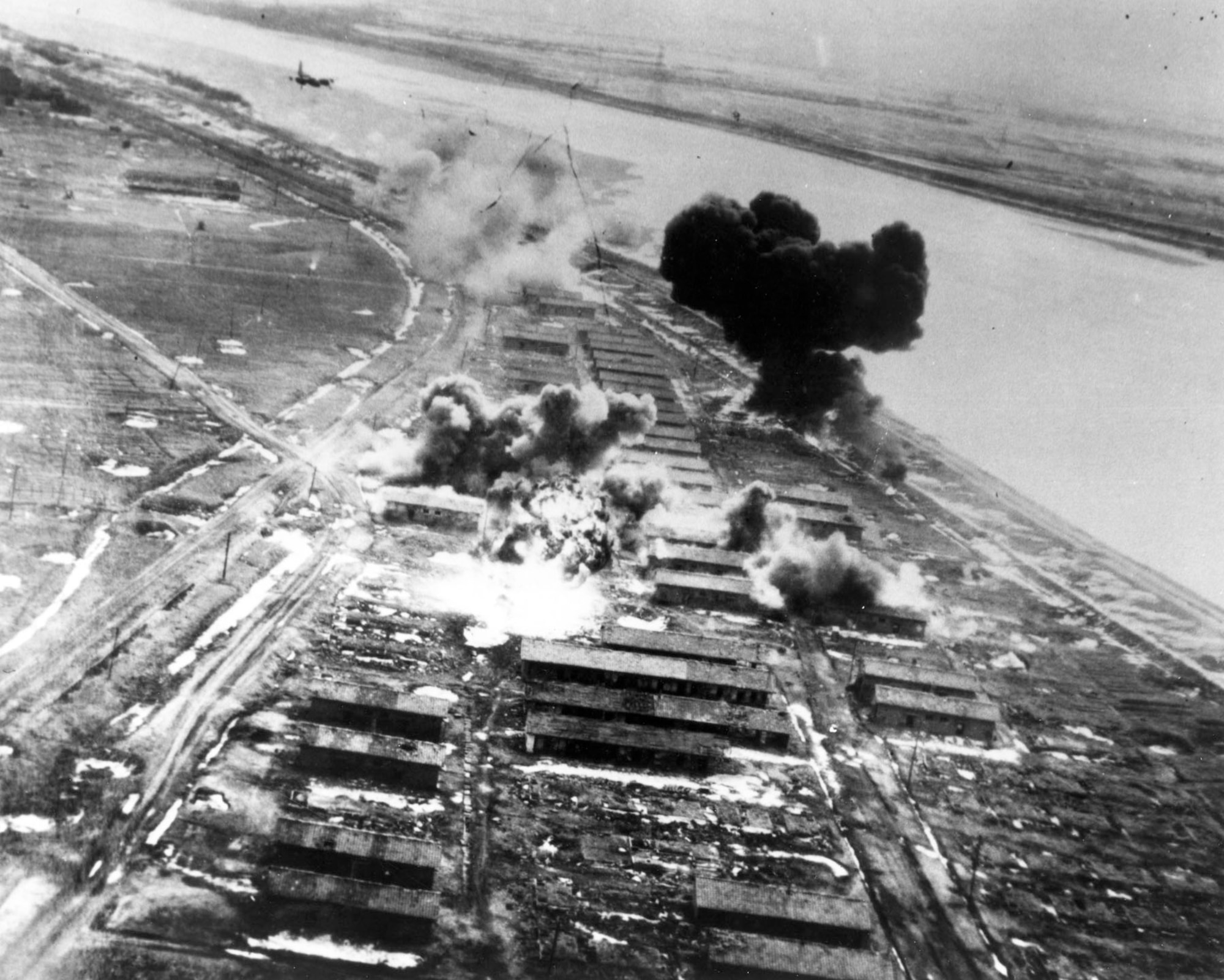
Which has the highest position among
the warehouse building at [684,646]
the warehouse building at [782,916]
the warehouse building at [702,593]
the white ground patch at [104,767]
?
the warehouse building at [702,593]

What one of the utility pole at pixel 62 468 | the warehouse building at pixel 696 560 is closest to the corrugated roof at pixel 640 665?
the warehouse building at pixel 696 560

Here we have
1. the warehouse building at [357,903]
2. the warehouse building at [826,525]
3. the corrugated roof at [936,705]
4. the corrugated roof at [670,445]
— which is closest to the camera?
the warehouse building at [357,903]

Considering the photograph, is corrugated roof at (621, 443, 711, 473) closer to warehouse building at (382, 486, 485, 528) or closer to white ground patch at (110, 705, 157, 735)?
warehouse building at (382, 486, 485, 528)

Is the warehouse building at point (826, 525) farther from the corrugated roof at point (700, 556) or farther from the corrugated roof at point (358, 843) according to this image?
the corrugated roof at point (358, 843)

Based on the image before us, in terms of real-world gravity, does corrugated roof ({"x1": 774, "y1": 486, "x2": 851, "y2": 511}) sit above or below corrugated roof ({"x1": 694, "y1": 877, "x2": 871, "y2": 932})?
above

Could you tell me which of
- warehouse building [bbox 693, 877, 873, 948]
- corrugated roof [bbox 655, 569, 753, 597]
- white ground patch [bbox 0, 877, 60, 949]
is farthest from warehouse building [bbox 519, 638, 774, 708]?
white ground patch [bbox 0, 877, 60, 949]

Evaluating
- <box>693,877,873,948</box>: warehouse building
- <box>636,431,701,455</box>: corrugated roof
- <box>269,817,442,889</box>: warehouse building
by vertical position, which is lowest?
<box>693,877,873,948</box>: warehouse building

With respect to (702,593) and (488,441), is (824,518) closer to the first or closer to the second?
(702,593)
